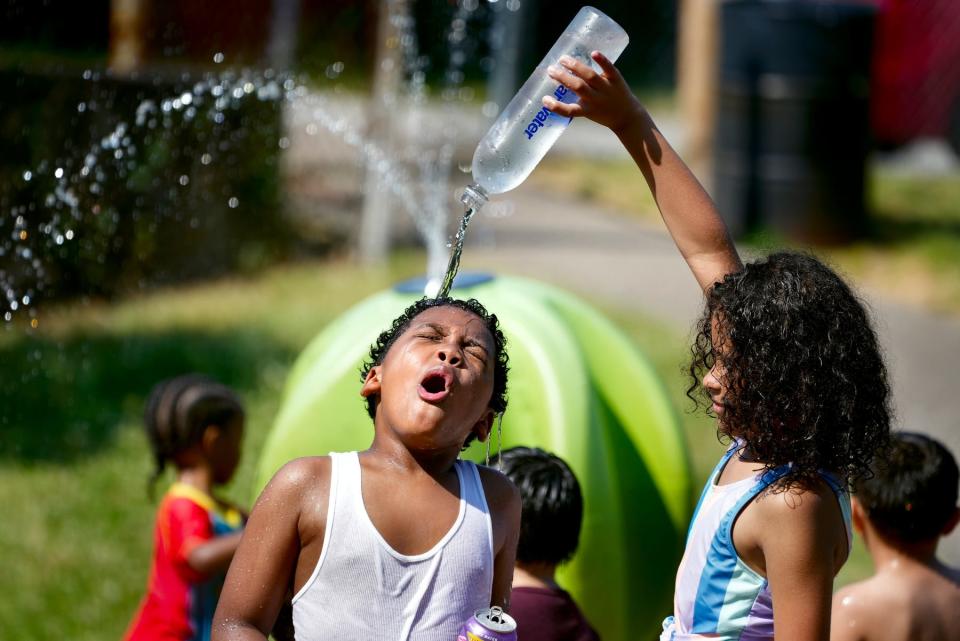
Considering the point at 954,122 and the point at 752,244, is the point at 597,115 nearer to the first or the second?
the point at 752,244

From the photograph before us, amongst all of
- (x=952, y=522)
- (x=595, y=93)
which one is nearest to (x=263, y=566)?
(x=595, y=93)

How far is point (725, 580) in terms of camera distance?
6.75 feet

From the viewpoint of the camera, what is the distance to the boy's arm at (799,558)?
1.92 m

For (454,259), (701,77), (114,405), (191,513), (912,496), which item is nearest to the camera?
(454,259)

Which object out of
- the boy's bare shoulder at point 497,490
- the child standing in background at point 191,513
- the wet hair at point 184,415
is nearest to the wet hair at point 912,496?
the boy's bare shoulder at point 497,490

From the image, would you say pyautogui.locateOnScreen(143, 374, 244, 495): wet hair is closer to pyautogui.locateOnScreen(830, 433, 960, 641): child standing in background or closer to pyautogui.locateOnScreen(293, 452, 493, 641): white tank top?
pyautogui.locateOnScreen(293, 452, 493, 641): white tank top

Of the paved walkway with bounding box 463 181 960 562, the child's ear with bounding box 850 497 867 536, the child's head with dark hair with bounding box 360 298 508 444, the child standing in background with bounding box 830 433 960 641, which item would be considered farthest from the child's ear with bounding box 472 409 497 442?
the paved walkway with bounding box 463 181 960 562

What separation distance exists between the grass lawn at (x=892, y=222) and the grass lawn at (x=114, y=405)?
6.92ft

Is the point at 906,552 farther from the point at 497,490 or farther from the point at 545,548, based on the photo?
the point at 497,490

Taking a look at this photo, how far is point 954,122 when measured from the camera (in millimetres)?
11539

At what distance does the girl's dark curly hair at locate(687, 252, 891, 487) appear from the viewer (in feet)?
6.68

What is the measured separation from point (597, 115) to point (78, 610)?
276cm

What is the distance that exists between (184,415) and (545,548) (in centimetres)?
108

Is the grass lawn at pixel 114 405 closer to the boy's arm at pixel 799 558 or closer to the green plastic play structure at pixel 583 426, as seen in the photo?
the green plastic play structure at pixel 583 426
